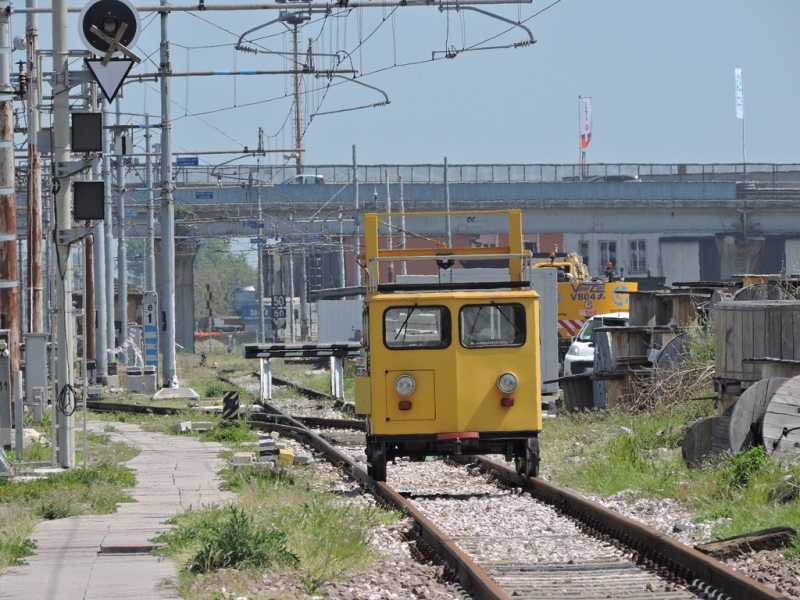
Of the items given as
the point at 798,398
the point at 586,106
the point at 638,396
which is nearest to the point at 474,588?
the point at 798,398

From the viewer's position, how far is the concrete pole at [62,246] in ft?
47.8

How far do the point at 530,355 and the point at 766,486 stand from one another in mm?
3160

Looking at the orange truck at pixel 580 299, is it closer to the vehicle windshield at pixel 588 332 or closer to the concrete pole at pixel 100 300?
the vehicle windshield at pixel 588 332

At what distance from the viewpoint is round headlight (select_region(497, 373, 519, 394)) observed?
A: 13148 mm

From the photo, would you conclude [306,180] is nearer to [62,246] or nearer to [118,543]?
[62,246]

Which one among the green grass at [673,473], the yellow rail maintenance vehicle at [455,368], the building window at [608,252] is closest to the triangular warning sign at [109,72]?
the yellow rail maintenance vehicle at [455,368]

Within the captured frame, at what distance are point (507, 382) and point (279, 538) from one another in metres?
4.71

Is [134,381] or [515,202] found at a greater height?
[515,202]

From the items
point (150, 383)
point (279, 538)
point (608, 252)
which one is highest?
point (608, 252)

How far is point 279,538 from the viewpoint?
29.5 ft

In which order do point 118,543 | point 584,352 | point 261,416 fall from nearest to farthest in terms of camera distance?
point 118,543 → point 261,416 → point 584,352

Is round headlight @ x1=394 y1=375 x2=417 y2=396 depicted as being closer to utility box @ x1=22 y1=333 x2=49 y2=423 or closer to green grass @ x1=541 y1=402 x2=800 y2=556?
green grass @ x1=541 y1=402 x2=800 y2=556

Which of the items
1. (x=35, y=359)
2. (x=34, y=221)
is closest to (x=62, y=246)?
(x=35, y=359)

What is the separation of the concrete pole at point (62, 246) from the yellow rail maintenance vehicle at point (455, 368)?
3.87 m
